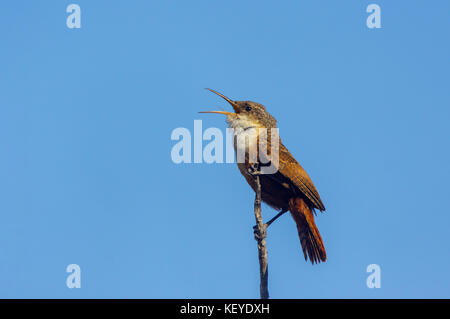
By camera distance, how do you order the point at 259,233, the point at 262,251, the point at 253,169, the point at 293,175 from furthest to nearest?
the point at 293,175, the point at 253,169, the point at 262,251, the point at 259,233

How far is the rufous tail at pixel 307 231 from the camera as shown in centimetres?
824

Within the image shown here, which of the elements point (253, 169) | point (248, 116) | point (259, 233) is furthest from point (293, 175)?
point (259, 233)

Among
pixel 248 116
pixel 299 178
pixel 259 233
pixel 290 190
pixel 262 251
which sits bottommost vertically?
pixel 262 251

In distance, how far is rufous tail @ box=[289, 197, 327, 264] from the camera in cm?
824

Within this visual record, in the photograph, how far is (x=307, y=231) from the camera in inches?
330

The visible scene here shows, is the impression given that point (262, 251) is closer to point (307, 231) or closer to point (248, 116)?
point (307, 231)

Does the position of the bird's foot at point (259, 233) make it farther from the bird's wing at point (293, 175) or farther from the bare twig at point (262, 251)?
the bird's wing at point (293, 175)

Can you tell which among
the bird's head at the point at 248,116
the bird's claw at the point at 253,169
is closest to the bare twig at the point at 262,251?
the bird's claw at the point at 253,169

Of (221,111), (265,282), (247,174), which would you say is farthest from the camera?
(221,111)

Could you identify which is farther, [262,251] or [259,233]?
[262,251]
